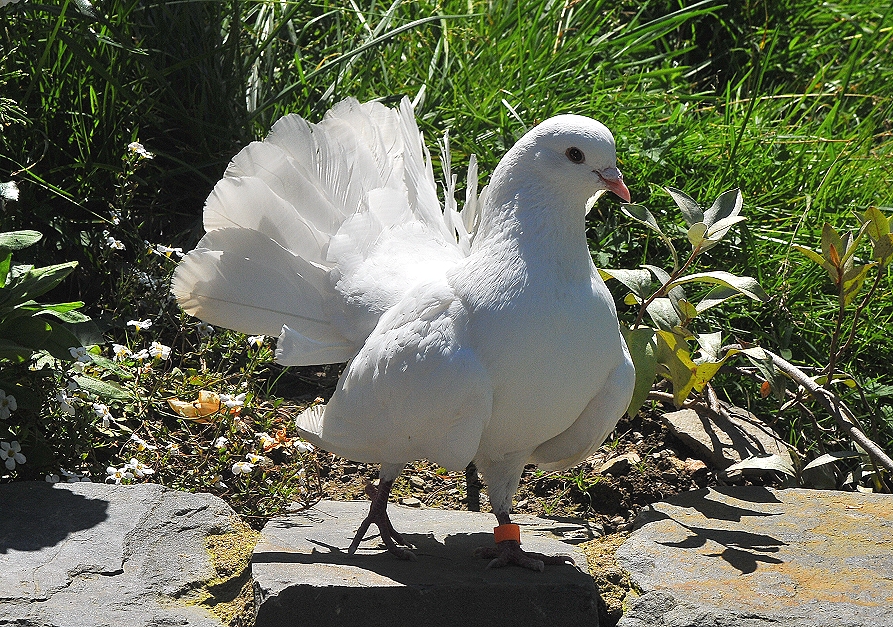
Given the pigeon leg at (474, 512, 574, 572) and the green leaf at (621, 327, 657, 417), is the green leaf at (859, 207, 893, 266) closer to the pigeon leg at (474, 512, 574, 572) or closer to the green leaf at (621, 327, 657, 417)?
the green leaf at (621, 327, 657, 417)

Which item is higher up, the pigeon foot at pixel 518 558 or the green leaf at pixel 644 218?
the green leaf at pixel 644 218

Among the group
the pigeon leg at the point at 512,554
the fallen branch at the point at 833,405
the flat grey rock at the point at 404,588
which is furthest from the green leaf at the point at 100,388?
the fallen branch at the point at 833,405

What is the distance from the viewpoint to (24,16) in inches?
144

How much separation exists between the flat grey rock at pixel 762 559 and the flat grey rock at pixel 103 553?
1042 millimetres

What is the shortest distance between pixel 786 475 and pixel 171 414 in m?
1.92

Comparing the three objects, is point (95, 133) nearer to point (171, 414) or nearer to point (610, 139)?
point (171, 414)

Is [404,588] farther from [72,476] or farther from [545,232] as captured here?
[72,476]

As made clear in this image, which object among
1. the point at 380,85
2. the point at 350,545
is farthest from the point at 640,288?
the point at 380,85

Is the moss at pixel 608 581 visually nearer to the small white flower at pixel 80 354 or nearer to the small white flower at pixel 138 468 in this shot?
the small white flower at pixel 138 468

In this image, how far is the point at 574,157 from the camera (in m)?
2.32

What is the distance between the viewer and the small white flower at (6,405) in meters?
2.62

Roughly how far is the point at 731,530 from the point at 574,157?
105cm

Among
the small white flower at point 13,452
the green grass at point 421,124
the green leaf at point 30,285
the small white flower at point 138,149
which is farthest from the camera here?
the green grass at point 421,124

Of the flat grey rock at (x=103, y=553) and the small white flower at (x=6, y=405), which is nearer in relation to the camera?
the flat grey rock at (x=103, y=553)
